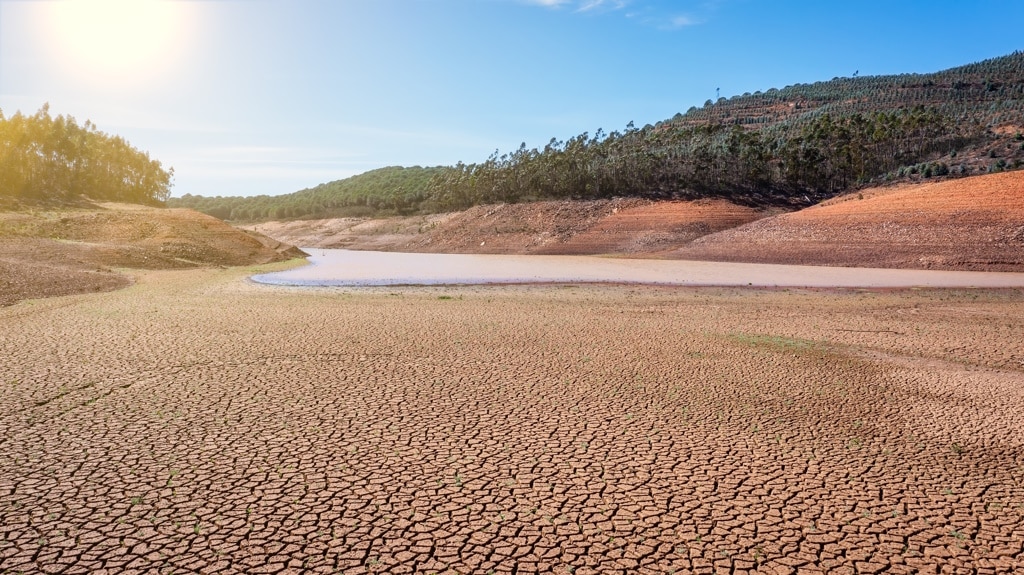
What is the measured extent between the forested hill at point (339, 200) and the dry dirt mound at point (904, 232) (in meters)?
64.4

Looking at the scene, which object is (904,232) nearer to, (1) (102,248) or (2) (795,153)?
(2) (795,153)

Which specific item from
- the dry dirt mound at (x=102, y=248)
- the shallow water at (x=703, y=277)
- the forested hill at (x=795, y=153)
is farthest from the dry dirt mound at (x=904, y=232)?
the dry dirt mound at (x=102, y=248)

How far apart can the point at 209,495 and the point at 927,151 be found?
8128 centimetres

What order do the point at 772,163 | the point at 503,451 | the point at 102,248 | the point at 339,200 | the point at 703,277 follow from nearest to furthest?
the point at 503,451 < the point at 703,277 < the point at 102,248 < the point at 772,163 < the point at 339,200

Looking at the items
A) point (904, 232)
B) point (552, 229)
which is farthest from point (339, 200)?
point (904, 232)

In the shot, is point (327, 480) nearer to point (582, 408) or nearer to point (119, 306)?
point (582, 408)

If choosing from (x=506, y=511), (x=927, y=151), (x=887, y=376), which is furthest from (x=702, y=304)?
(x=927, y=151)

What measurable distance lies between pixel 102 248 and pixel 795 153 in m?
63.9

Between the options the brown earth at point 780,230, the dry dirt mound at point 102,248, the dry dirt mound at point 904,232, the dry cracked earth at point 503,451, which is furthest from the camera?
the brown earth at point 780,230

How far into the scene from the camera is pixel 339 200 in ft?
→ 422

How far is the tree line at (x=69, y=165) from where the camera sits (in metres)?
56.0

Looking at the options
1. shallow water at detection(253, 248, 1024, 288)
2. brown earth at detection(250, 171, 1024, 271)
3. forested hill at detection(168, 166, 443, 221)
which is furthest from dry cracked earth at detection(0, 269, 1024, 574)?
forested hill at detection(168, 166, 443, 221)

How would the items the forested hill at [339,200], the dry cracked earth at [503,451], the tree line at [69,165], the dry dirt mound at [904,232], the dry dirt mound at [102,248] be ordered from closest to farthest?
the dry cracked earth at [503,451] < the dry dirt mound at [102,248] < the dry dirt mound at [904,232] < the tree line at [69,165] < the forested hill at [339,200]

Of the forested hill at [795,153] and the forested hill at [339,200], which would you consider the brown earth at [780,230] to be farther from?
the forested hill at [339,200]
